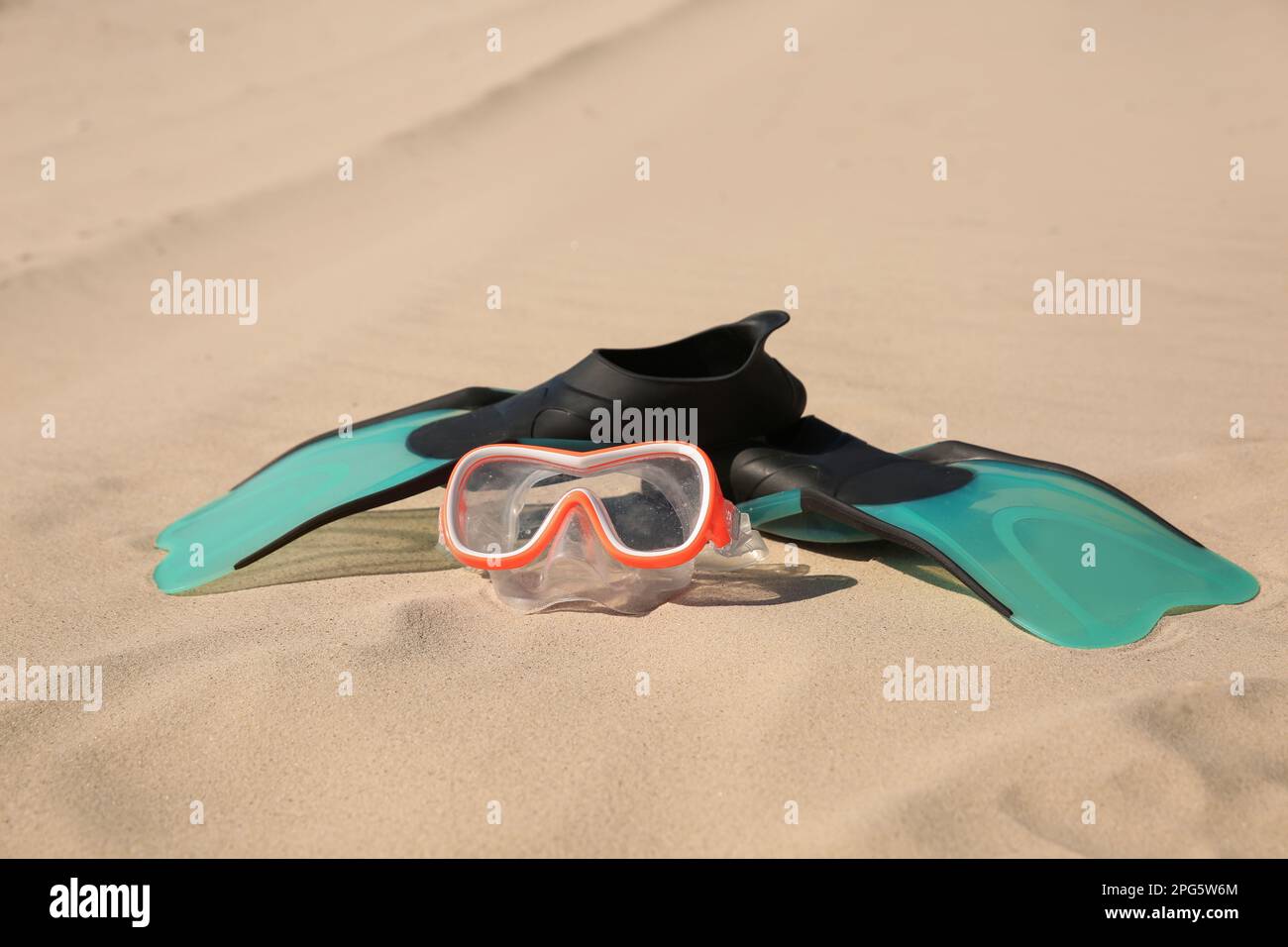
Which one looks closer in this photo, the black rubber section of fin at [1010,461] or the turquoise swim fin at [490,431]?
the turquoise swim fin at [490,431]

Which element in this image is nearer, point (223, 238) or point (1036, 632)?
point (1036, 632)

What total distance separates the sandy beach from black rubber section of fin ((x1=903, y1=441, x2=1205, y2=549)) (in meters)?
0.22

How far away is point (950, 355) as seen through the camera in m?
4.90

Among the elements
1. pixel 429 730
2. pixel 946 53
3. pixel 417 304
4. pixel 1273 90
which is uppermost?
pixel 946 53

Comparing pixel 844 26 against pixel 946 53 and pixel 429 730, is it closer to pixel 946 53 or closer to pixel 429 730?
pixel 946 53

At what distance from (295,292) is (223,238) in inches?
39.9

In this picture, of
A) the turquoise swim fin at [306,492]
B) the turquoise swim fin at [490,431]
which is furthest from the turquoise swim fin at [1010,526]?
the turquoise swim fin at [306,492]

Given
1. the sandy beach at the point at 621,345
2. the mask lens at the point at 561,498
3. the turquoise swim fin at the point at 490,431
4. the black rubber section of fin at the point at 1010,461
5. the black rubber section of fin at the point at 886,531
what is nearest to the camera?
the sandy beach at the point at 621,345

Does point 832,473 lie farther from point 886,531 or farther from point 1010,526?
point 1010,526

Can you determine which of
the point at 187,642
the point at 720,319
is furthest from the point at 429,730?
the point at 720,319

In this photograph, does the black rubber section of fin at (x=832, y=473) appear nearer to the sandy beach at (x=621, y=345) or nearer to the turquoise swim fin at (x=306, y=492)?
the sandy beach at (x=621, y=345)

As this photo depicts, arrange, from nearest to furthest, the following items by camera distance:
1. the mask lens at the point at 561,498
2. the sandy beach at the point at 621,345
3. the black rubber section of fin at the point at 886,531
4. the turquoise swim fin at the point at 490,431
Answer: the sandy beach at the point at 621,345 < the black rubber section of fin at the point at 886,531 < the mask lens at the point at 561,498 < the turquoise swim fin at the point at 490,431

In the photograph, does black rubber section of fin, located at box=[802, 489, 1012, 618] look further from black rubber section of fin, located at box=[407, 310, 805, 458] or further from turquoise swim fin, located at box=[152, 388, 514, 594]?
turquoise swim fin, located at box=[152, 388, 514, 594]

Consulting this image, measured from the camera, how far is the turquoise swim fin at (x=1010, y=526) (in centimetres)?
262
